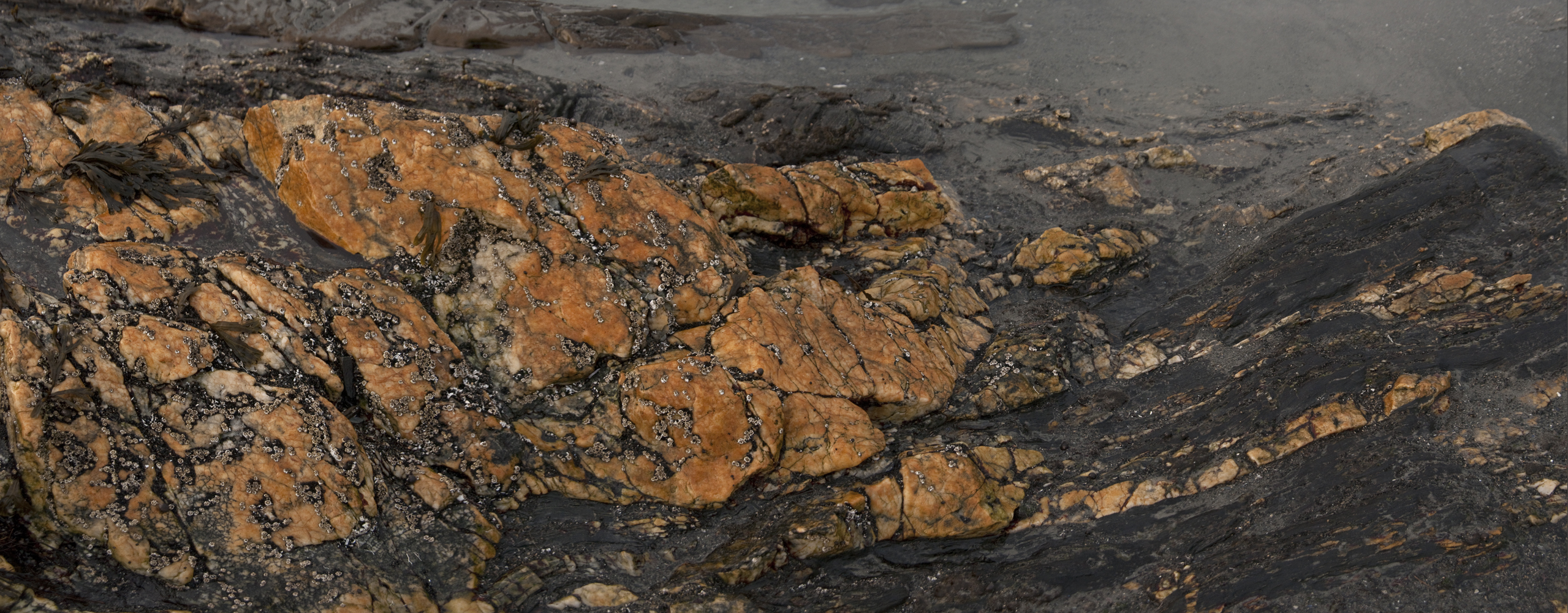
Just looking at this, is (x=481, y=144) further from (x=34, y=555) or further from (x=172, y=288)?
(x=34, y=555)

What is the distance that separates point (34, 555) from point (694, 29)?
10870mm

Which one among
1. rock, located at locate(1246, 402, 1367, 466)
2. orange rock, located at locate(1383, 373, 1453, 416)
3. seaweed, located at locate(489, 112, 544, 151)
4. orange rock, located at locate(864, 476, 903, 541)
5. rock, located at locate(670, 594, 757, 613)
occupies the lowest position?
rock, located at locate(670, 594, 757, 613)

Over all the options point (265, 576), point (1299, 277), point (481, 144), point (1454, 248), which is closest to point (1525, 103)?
point (1454, 248)

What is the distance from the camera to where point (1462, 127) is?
408 inches

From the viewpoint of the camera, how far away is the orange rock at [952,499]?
6617 millimetres

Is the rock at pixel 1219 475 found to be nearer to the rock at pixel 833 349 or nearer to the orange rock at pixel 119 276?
the rock at pixel 833 349

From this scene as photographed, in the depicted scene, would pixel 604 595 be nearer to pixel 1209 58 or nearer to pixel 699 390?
pixel 699 390

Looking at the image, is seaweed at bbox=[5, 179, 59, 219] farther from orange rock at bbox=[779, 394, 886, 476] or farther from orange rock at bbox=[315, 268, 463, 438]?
orange rock at bbox=[779, 394, 886, 476]

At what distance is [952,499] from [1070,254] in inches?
167

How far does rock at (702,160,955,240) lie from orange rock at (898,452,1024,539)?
3.58m

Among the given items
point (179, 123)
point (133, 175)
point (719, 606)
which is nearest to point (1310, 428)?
point (719, 606)

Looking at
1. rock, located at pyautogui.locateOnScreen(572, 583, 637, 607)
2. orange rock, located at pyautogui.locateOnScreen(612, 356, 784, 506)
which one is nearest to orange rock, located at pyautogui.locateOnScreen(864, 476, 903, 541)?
orange rock, located at pyautogui.locateOnScreen(612, 356, 784, 506)

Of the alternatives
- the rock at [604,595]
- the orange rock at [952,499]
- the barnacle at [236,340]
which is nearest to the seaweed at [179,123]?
the barnacle at [236,340]

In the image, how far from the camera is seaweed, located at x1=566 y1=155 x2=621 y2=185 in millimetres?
7770
